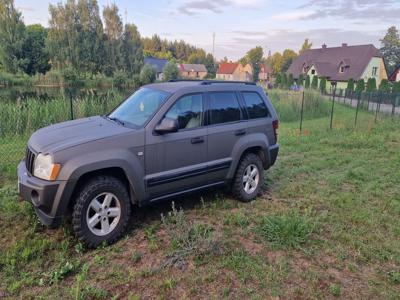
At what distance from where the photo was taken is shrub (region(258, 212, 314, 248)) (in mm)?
3799

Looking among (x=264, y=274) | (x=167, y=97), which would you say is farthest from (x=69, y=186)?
(x=264, y=274)

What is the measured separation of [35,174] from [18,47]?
45.0 m

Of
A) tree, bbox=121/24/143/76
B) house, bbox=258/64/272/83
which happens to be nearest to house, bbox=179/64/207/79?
house, bbox=258/64/272/83

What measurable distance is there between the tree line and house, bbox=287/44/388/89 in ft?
91.3

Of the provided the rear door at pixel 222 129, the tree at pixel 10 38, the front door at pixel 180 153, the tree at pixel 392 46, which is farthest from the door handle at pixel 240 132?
the tree at pixel 392 46

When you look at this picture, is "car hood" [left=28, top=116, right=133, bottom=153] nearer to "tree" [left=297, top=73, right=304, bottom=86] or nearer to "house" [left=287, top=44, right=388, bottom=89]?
"house" [left=287, top=44, right=388, bottom=89]

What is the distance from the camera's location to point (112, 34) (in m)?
52.3

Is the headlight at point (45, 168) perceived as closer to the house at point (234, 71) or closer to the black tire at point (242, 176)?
the black tire at point (242, 176)

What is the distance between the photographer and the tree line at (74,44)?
40.5 metres

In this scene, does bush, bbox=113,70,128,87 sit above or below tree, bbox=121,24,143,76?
below

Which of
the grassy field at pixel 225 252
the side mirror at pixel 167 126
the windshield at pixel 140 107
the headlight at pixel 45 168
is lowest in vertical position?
the grassy field at pixel 225 252

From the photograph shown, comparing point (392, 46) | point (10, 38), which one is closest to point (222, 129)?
point (10, 38)

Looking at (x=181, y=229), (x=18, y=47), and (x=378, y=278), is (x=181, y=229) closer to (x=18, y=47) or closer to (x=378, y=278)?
(x=378, y=278)

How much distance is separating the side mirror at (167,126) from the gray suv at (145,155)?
0.01m
